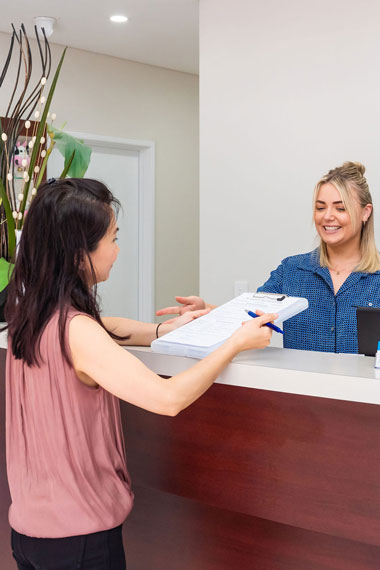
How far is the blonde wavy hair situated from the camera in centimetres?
217

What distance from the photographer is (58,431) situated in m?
1.32

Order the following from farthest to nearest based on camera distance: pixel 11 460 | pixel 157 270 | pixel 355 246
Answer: pixel 157 270 → pixel 355 246 → pixel 11 460

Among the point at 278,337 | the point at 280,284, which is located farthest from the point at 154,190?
the point at 280,284

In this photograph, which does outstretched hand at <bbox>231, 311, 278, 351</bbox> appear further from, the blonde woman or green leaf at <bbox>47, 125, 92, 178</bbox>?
green leaf at <bbox>47, 125, 92, 178</bbox>

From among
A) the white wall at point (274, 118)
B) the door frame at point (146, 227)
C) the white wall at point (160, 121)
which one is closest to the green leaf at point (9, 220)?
the white wall at point (274, 118)

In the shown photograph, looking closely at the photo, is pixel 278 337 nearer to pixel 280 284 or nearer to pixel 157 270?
pixel 280 284

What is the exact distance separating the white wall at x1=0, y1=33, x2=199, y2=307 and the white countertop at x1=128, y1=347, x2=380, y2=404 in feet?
10.6

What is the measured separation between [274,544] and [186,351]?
1.45 ft

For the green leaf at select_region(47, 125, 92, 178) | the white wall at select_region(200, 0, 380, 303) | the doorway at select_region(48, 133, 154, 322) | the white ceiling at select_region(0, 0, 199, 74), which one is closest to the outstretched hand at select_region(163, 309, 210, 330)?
the green leaf at select_region(47, 125, 92, 178)

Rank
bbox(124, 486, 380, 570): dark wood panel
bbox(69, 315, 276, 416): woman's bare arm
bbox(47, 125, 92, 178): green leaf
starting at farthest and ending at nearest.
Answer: bbox(47, 125, 92, 178): green leaf
bbox(124, 486, 380, 570): dark wood panel
bbox(69, 315, 276, 416): woman's bare arm

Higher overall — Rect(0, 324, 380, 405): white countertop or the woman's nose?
the woman's nose

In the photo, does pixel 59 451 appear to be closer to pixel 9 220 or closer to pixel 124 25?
pixel 9 220

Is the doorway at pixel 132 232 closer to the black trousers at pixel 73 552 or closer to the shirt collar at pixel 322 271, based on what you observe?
the shirt collar at pixel 322 271

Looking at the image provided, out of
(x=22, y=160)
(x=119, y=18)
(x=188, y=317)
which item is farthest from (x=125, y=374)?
(x=119, y=18)
